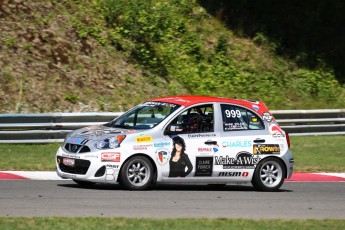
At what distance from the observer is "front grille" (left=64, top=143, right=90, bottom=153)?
527 inches

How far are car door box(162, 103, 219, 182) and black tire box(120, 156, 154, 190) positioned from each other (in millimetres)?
272

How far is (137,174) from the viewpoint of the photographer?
13.5 m

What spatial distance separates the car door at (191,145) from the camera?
13766 mm

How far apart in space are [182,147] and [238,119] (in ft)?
4.11

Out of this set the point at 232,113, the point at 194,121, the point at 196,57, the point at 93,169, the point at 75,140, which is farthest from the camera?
the point at 196,57

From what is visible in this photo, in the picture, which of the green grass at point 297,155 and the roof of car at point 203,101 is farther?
the green grass at point 297,155

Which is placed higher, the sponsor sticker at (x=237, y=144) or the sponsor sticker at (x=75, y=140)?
the sponsor sticker at (x=75, y=140)

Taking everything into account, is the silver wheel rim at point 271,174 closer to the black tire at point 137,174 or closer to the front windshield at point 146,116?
the front windshield at point 146,116

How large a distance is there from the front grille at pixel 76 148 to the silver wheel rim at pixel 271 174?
3048 millimetres

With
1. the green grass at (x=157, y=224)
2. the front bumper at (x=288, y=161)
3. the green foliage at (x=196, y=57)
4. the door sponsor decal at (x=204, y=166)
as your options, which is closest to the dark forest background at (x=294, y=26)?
the green foliage at (x=196, y=57)

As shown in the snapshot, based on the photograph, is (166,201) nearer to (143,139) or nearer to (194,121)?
(143,139)

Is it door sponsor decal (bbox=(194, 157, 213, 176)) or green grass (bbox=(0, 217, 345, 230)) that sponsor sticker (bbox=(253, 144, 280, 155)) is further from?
green grass (bbox=(0, 217, 345, 230))

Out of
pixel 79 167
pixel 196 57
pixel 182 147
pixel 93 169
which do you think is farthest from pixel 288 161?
pixel 196 57

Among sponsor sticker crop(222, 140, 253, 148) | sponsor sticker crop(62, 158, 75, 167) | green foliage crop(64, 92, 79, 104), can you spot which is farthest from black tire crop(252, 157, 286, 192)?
green foliage crop(64, 92, 79, 104)
